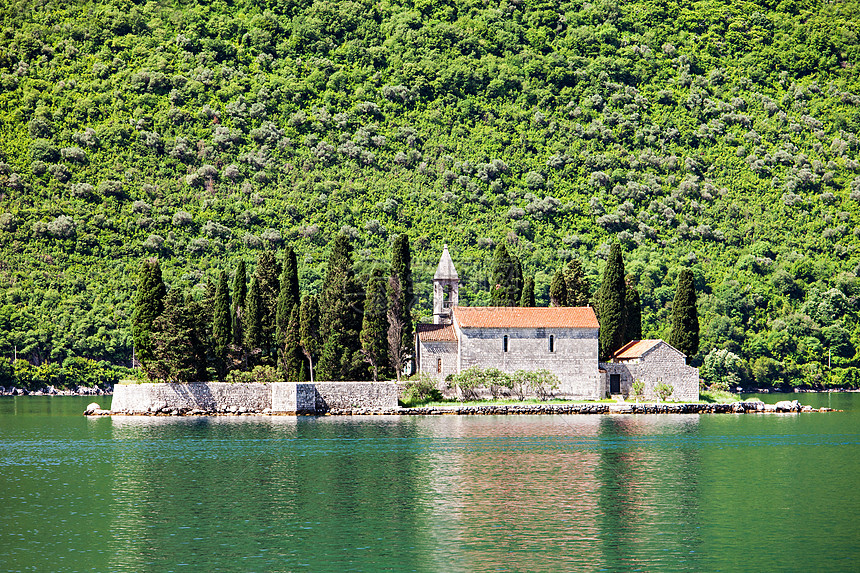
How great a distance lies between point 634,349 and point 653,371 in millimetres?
2047

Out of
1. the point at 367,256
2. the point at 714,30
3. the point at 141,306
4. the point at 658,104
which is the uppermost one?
the point at 714,30

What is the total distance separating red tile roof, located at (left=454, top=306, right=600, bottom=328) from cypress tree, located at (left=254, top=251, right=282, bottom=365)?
11651 millimetres

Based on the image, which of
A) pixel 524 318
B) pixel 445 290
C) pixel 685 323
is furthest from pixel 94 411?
pixel 685 323

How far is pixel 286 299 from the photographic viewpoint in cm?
6862

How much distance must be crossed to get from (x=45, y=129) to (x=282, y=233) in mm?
35799

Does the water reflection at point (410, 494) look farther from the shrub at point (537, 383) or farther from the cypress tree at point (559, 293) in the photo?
the cypress tree at point (559, 293)

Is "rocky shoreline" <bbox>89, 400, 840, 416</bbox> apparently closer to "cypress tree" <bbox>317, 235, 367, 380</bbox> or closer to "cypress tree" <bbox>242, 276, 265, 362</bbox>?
"cypress tree" <bbox>317, 235, 367, 380</bbox>

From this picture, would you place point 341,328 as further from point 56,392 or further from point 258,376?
point 56,392

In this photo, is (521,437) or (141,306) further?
(141,306)

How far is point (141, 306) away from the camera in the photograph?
66.3 metres

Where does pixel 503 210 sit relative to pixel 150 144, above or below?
below

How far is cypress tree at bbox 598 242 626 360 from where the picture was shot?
239ft

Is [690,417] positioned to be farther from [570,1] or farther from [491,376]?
[570,1]

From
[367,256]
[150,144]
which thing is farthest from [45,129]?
[367,256]
